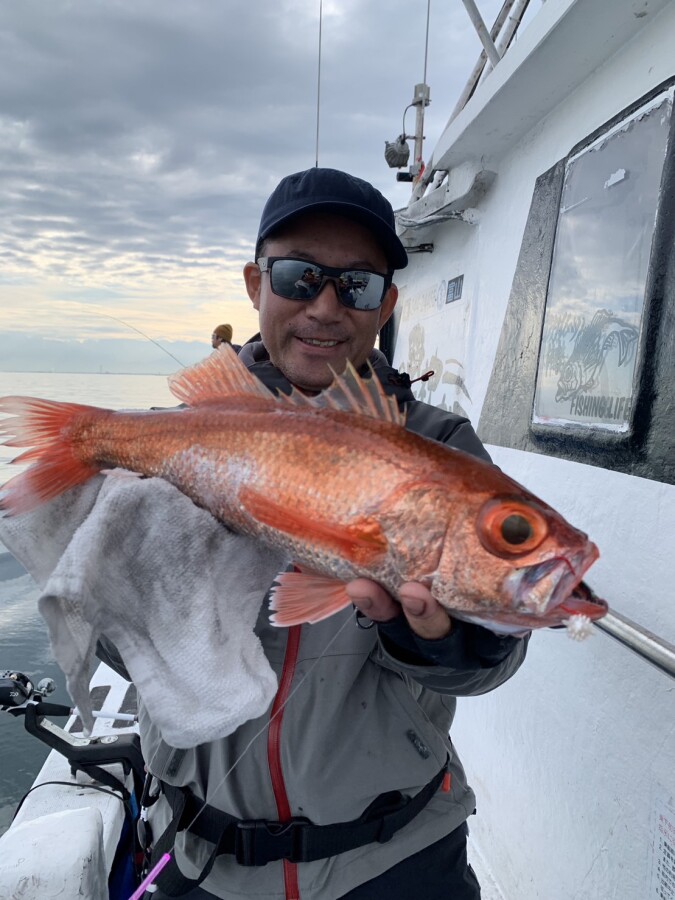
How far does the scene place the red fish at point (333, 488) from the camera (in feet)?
4.32

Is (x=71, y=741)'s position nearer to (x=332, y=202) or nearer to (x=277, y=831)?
(x=277, y=831)

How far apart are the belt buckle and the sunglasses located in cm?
187

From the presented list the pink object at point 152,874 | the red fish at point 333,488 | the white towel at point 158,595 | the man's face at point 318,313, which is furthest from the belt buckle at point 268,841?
the man's face at point 318,313

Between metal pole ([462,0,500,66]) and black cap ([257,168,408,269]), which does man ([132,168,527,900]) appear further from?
metal pole ([462,0,500,66])

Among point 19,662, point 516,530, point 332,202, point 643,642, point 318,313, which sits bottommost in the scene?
point 19,662

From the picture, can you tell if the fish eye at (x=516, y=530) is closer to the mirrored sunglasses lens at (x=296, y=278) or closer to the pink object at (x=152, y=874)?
the mirrored sunglasses lens at (x=296, y=278)

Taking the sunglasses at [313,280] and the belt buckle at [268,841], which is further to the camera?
the sunglasses at [313,280]

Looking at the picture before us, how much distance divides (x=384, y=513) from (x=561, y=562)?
43 cm

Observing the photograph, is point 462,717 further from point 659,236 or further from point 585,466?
point 659,236

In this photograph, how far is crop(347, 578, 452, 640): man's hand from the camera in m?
1.38

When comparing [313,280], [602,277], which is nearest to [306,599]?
[313,280]

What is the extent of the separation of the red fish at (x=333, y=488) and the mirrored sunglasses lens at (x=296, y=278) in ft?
1.58

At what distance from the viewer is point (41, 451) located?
75.5 inches

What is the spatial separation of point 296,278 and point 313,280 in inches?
2.7
